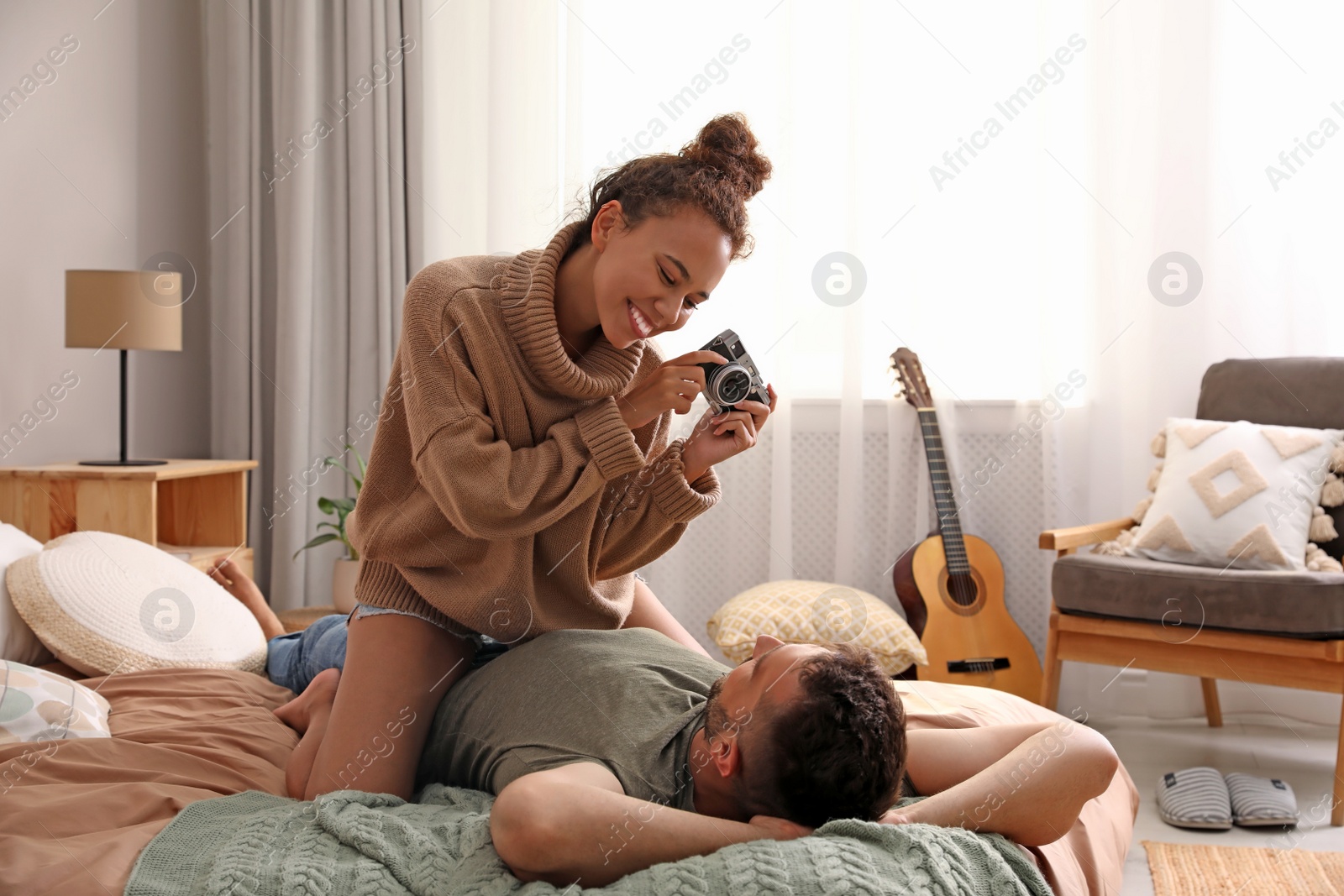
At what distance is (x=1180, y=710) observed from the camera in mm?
3113

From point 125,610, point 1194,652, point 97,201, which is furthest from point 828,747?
point 97,201

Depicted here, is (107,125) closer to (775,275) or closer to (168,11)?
(168,11)

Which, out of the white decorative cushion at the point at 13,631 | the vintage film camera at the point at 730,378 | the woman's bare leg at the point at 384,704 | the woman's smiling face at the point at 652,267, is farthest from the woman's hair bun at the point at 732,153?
the white decorative cushion at the point at 13,631

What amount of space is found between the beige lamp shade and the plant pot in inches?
34.0

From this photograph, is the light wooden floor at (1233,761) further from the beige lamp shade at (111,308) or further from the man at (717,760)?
the beige lamp shade at (111,308)

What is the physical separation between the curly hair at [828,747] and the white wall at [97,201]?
232cm

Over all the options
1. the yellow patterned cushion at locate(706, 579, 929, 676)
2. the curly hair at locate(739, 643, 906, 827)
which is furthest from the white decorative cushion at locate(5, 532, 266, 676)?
the yellow patterned cushion at locate(706, 579, 929, 676)

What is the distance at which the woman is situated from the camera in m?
1.40

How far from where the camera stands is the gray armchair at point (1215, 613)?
2314 mm

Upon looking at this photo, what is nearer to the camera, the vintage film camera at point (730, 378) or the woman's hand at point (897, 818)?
the woman's hand at point (897, 818)

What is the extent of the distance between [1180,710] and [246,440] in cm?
304

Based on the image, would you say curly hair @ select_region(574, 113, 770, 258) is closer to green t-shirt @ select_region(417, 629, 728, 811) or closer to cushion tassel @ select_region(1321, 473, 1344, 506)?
green t-shirt @ select_region(417, 629, 728, 811)

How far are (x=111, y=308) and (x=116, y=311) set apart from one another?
12 mm

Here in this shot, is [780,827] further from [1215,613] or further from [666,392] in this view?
[1215,613]
